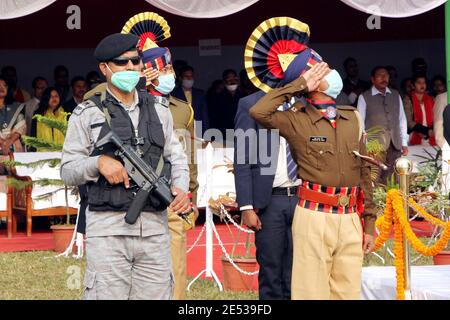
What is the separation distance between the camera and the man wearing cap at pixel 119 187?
5406 millimetres

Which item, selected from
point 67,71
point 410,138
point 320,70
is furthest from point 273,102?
point 67,71

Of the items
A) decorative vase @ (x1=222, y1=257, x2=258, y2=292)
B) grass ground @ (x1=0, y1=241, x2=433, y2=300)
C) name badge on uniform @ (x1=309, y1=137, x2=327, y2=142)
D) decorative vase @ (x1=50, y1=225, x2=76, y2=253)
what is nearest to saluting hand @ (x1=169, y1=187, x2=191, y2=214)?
name badge on uniform @ (x1=309, y1=137, x2=327, y2=142)

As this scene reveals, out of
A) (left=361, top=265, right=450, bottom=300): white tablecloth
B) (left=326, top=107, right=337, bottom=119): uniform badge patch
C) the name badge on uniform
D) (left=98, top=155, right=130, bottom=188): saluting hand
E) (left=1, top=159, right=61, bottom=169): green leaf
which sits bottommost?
(left=361, top=265, right=450, bottom=300): white tablecloth

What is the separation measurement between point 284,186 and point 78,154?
5.80 ft

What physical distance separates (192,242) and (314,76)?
6551 millimetres

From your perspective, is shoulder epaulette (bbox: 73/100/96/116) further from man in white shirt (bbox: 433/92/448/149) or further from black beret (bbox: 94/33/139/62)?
man in white shirt (bbox: 433/92/448/149)

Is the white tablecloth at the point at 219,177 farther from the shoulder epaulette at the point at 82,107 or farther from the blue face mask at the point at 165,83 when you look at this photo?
the shoulder epaulette at the point at 82,107

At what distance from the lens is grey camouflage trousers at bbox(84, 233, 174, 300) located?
5.40 meters

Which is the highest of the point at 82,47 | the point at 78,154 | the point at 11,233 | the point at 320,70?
the point at 82,47

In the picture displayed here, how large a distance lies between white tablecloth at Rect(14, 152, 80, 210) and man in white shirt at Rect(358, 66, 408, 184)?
3859 millimetres

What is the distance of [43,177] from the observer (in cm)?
1288

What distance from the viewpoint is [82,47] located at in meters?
17.4

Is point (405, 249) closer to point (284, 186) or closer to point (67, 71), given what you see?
point (284, 186)

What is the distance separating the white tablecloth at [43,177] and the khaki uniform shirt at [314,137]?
6.91 m
